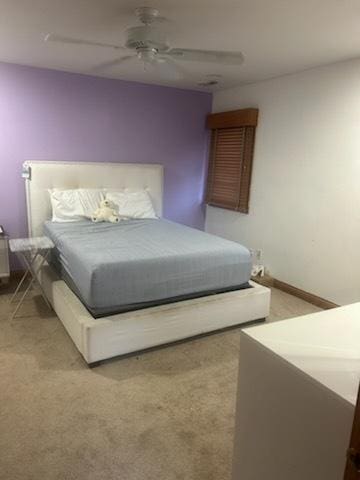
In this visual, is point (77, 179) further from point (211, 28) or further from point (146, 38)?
point (211, 28)

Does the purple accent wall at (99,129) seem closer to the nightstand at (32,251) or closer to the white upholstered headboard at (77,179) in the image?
the white upholstered headboard at (77,179)

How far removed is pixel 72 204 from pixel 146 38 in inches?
77.6

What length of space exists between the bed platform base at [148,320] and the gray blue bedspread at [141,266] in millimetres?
77

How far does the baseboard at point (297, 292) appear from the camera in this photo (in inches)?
136

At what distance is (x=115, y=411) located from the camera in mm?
1981

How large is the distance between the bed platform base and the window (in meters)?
1.69

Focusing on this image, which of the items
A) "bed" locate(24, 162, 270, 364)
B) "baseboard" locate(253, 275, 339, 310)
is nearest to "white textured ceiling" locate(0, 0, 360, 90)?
"bed" locate(24, 162, 270, 364)

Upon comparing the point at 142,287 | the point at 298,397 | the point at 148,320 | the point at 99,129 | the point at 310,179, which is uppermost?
the point at 99,129

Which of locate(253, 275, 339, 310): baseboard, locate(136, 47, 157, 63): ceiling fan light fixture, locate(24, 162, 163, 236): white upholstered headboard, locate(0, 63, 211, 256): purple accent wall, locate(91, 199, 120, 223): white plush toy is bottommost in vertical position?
locate(253, 275, 339, 310): baseboard

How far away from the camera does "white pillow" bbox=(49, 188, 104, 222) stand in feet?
12.2

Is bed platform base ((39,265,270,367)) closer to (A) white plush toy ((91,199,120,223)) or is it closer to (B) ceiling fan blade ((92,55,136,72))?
(A) white plush toy ((91,199,120,223))

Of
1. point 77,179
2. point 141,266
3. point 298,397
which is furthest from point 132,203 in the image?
point 298,397

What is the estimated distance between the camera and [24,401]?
79.8 inches

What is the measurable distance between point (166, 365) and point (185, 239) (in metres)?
1.13
